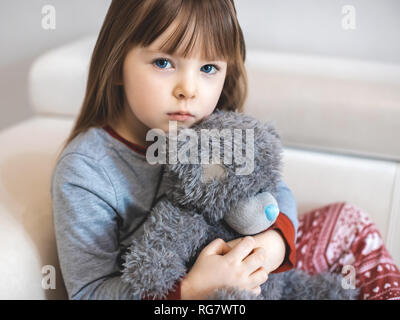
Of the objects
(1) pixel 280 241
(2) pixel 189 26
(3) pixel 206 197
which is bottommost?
(1) pixel 280 241

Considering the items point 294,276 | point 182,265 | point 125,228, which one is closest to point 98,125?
point 125,228

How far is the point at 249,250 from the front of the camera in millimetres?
580

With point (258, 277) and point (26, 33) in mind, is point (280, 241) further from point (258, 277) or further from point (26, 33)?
point (26, 33)

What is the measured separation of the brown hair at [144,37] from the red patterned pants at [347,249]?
382 millimetres

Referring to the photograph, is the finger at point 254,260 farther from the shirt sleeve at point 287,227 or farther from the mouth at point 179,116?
the mouth at point 179,116

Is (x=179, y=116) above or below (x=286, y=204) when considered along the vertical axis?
above

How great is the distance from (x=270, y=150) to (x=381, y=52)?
659mm

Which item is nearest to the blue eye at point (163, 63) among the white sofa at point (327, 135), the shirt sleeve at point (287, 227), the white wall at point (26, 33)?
the shirt sleeve at point (287, 227)

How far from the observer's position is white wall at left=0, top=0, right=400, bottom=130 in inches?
39.6

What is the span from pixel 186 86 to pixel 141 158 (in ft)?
0.56

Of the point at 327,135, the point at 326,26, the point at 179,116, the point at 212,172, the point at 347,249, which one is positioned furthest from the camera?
the point at 326,26

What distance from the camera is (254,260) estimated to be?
0.58m

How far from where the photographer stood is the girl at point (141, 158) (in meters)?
0.59

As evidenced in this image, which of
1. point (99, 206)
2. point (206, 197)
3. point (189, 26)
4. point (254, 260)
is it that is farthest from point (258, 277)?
point (189, 26)
